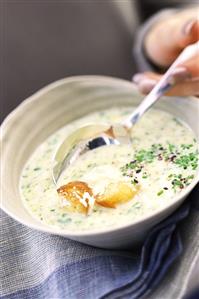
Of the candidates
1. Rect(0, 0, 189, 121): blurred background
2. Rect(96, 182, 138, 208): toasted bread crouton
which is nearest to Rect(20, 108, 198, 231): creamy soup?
Rect(96, 182, 138, 208): toasted bread crouton

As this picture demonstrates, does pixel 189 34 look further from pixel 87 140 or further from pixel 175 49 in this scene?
pixel 87 140

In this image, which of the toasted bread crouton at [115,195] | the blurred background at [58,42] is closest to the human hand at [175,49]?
the blurred background at [58,42]

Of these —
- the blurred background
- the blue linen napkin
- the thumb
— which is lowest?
the blue linen napkin

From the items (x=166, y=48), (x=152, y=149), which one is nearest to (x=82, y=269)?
(x=152, y=149)

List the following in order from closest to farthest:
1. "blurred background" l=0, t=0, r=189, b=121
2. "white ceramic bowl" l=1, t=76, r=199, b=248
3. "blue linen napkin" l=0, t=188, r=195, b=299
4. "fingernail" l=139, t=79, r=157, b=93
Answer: "blue linen napkin" l=0, t=188, r=195, b=299, "white ceramic bowl" l=1, t=76, r=199, b=248, "fingernail" l=139, t=79, r=157, b=93, "blurred background" l=0, t=0, r=189, b=121

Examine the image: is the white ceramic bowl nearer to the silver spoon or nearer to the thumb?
the silver spoon

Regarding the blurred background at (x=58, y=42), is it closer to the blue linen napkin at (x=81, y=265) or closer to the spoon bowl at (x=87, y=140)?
the spoon bowl at (x=87, y=140)

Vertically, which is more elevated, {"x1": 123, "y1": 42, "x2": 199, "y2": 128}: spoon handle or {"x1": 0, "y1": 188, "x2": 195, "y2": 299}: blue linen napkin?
{"x1": 123, "y1": 42, "x2": 199, "y2": 128}: spoon handle

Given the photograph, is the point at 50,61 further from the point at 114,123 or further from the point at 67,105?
the point at 114,123
